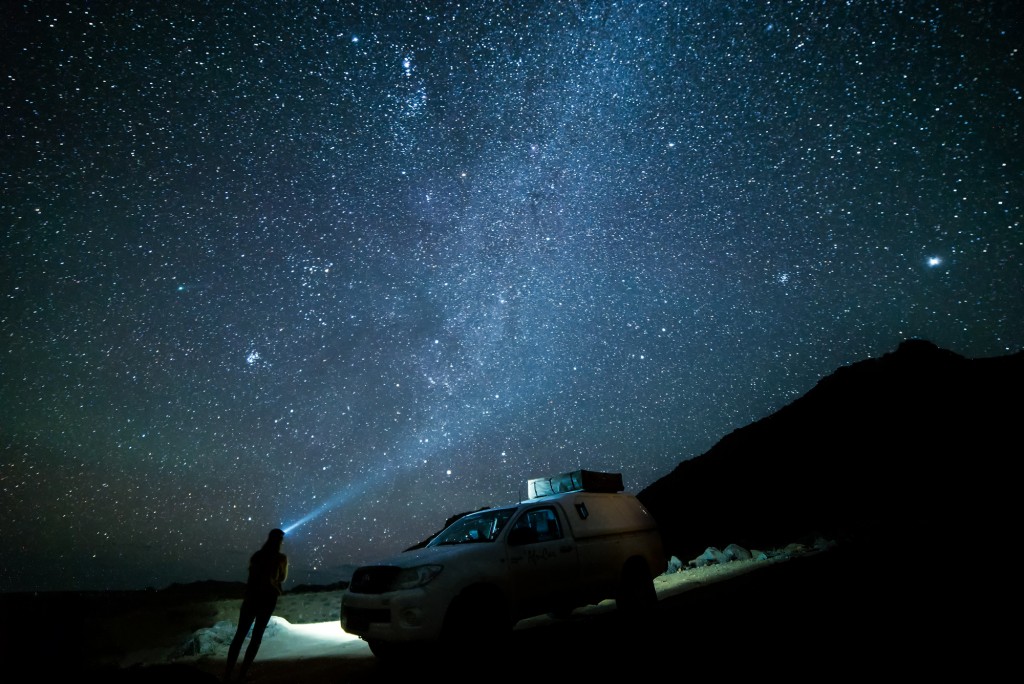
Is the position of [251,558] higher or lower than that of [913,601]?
higher

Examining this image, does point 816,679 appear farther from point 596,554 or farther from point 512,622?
point 596,554

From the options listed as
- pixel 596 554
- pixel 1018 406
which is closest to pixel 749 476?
pixel 1018 406

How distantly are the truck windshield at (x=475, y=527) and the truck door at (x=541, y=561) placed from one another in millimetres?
379

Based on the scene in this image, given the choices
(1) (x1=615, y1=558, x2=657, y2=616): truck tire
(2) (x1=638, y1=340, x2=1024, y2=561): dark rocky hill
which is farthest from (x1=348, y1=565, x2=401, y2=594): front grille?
(2) (x1=638, y1=340, x2=1024, y2=561): dark rocky hill

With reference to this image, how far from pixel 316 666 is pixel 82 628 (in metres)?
5.08

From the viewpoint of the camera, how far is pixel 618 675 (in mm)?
4230

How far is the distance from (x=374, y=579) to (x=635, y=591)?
4372mm

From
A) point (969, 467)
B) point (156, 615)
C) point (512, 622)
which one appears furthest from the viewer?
point (969, 467)

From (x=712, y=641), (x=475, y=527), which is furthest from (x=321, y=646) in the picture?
(x=712, y=641)

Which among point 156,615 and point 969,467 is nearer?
point 156,615

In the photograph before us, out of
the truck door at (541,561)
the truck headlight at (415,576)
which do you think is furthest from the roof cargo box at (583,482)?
the truck headlight at (415,576)

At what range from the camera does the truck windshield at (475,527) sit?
24.1 ft

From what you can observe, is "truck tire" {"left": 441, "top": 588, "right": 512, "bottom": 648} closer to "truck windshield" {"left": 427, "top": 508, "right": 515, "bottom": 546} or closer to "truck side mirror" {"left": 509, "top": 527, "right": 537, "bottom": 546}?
"truck side mirror" {"left": 509, "top": 527, "right": 537, "bottom": 546}

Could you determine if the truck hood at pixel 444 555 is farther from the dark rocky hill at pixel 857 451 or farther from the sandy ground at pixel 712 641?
the dark rocky hill at pixel 857 451
